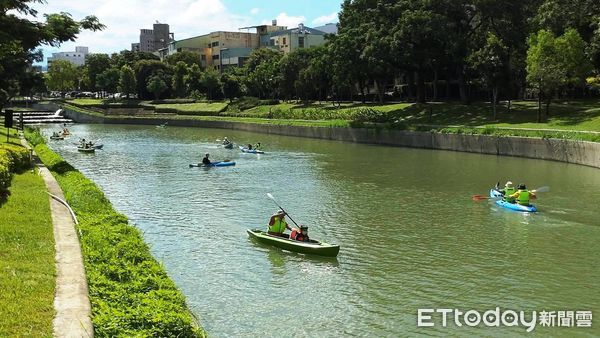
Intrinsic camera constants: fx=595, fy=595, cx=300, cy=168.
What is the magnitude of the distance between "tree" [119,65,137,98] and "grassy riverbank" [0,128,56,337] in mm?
111331

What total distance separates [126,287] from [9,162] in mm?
15493

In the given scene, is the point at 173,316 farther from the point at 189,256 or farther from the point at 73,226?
the point at 189,256

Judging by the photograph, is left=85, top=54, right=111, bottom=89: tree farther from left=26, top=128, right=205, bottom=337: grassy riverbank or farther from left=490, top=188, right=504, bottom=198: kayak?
left=26, top=128, right=205, bottom=337: grassy riverbank

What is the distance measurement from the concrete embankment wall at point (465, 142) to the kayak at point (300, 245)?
29.0m

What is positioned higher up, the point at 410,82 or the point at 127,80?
the point at 127,80

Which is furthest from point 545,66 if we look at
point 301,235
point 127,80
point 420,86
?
point 127,80

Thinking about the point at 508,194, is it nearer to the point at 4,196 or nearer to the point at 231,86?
the point at 4,196

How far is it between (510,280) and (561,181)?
20960 mm

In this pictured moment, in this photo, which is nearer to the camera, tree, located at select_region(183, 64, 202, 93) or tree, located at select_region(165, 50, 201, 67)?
tree, located at select_region(183, 64, 202, 93)

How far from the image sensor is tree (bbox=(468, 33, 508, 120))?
57.7 metres

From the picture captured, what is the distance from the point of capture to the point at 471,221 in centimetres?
2570

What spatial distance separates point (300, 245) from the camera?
19891 mm

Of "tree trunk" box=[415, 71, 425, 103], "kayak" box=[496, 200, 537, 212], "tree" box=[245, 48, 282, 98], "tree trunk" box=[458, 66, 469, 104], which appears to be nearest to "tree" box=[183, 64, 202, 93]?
"tree" box=[245, 48, 282, 98]

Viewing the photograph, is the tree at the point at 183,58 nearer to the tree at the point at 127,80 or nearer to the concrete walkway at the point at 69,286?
the tree at the point at 127,80
